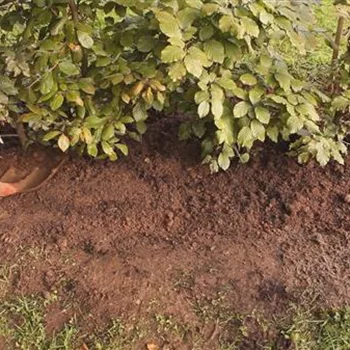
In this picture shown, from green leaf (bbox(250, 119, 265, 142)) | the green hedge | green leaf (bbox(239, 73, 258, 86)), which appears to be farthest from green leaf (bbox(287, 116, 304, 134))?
green leaf (bbox(239, 73, 258, 86))

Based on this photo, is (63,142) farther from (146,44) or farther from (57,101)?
(146,44)

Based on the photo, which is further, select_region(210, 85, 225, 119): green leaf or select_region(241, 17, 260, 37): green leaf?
select_region(210, 85, 225, 119): green leaf

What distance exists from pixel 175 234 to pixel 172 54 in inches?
36.3

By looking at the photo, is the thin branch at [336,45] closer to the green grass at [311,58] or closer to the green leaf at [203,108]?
the green grass at [311,58]

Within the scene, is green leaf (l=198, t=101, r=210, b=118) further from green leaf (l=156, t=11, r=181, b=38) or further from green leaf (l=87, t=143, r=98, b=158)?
green leaf (l=87, t=143, r=98, b=158)

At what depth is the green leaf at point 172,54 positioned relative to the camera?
8.40 feet

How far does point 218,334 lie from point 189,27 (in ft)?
4.15

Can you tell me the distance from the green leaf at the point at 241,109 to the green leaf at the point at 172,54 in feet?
1.47

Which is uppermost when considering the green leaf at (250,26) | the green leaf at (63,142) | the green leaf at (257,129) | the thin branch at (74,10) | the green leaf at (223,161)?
the green leaf at (250,26)

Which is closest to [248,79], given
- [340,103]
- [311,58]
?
[340,103]

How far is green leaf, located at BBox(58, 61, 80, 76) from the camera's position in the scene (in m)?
2.85

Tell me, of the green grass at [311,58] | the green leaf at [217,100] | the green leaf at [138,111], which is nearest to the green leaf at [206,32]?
the green leaf at [217,100]

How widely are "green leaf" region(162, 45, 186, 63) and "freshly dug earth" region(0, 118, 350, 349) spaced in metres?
0.87

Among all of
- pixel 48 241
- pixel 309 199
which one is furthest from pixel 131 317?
pixel 309 199
